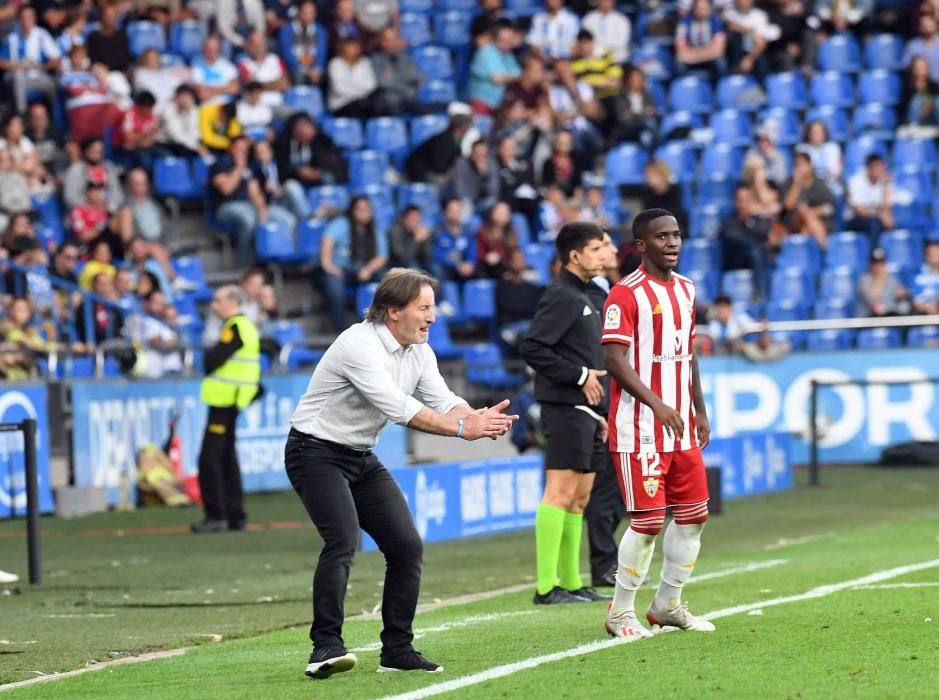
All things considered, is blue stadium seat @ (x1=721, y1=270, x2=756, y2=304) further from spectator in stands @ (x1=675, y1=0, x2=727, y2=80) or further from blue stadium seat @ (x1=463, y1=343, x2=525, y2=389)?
spectator in stands @ (x1=675, y1=0, x2=727, y2=80)

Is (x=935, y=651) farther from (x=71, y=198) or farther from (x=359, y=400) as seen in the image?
(x=71, y=198)

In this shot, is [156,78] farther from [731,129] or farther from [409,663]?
[409,663]

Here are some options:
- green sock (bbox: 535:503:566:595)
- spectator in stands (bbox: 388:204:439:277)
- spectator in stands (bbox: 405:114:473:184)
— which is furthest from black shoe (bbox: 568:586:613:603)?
spectator in stands (bbox: 405:114:473:184)

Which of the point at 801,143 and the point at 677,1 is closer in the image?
the point at 801,143

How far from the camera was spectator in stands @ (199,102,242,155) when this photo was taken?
25.1 m

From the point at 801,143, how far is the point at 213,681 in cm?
1967

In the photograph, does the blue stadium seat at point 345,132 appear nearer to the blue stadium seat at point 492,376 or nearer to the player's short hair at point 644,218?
the blue stadium seat at point 492,376

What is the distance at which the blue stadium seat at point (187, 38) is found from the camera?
27.0 metres

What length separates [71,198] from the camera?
76.7ft

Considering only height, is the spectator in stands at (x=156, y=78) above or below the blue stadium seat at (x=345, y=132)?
above

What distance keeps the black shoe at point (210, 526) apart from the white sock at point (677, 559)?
27.6ft

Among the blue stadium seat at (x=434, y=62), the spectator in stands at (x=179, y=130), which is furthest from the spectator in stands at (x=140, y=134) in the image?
the blue stadium seat at (x=434, y=62)

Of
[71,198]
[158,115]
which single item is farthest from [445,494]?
[158,115]

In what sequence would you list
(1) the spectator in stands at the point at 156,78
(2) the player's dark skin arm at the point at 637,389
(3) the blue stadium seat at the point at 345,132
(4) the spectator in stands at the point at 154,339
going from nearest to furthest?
(2) the player's dark skin arm at the point at 637,389
(4) the spectator in stands at the point at 154,339
(1) the spectator in stands at the point at 156,78
(3) the blue stadium seat at the point at 345,132
